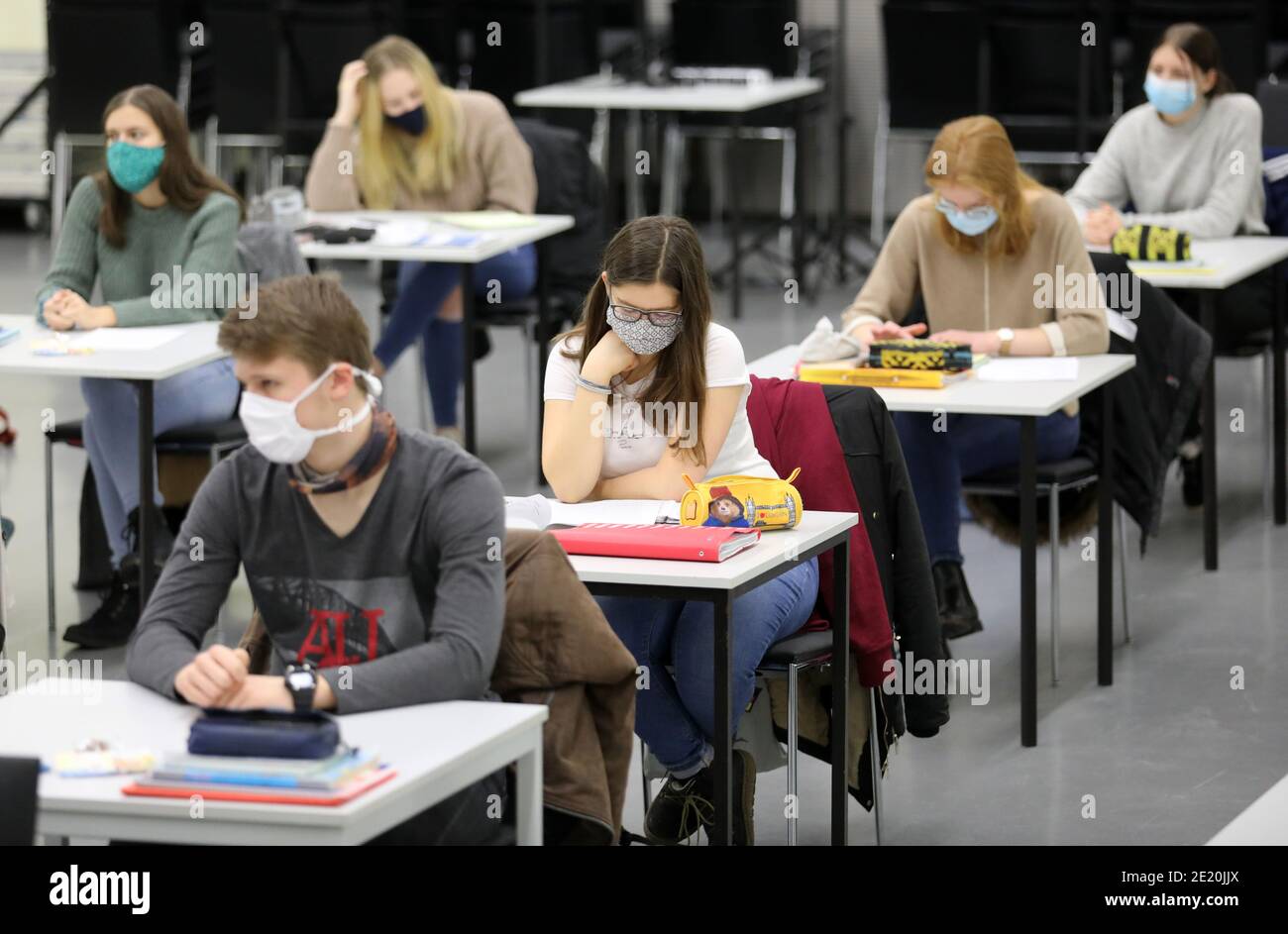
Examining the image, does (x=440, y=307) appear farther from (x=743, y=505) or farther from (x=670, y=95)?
(x=743, y=505)

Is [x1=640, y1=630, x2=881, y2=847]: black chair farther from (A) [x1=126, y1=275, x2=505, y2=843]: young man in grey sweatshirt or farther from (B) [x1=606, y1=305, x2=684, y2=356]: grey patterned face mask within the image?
(A) [x1=126, y1=275, x2=505, y2=843]: young man in grey sweatshirt

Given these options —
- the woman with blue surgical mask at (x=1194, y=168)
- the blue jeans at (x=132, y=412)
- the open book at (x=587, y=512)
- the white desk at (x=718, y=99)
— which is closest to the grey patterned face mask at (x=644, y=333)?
the open book at (x=587, y=512)

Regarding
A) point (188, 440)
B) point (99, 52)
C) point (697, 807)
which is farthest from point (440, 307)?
point (99, 52)

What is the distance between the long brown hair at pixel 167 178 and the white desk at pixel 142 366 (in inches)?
13.2

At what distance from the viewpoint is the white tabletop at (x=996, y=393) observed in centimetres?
418

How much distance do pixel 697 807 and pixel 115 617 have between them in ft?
6.40

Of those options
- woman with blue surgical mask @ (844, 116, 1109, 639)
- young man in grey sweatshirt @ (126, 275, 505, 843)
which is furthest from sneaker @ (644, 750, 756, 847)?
woman with blue surgical mask @ (844, 116, 1109, 639)

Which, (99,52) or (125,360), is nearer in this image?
(125,360)

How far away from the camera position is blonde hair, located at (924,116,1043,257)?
4.53m

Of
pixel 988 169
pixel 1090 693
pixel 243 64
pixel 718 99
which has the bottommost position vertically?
pixel 1090 693

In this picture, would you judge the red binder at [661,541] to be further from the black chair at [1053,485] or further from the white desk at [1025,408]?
the black chair at [1053,485]

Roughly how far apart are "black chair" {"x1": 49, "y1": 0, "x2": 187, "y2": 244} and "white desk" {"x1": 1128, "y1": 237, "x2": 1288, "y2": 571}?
5.79m

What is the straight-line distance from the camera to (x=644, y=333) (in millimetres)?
3438
